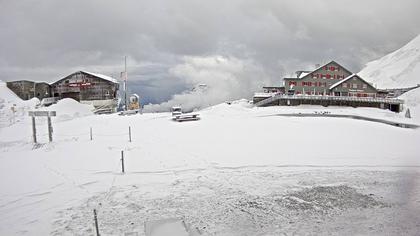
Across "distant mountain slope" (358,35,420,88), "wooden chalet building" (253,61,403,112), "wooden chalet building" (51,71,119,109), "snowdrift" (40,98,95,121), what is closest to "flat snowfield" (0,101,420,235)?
"snowdrift" (40,98,95,121)

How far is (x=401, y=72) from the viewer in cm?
8875

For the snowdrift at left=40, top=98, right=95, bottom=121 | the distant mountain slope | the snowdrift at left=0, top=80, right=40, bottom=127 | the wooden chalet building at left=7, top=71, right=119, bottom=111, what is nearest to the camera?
the snowdrift at left=0, top=80, right=40, bottom=127

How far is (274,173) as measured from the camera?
1166cm

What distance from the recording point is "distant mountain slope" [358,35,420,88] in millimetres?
78750

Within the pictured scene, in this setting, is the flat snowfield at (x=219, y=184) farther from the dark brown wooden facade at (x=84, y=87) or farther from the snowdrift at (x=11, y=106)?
the dark brown wooden facade at (x=84, y=87)

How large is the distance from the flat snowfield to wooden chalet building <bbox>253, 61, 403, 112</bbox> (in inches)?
771

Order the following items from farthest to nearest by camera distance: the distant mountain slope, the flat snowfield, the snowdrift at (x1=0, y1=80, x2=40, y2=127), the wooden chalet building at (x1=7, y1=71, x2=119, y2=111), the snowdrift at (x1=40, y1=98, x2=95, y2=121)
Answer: the distant mountain slope → the wooden chalet building at (x1=7, y1=71, x2=119, y2=111) → the snowdrift at (x1=40, y1=98, x2=95, y2=121) → the snowdrift at (x1=0, y1=80, x2=40, y2=127) → the flat snowfield

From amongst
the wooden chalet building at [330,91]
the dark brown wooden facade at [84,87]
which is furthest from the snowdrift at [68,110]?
the wooden chalet building at [330,91]

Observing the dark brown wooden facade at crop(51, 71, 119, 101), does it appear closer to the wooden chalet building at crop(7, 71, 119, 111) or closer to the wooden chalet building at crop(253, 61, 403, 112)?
the wooden chalet building at crop(7, 71, 119, 111)

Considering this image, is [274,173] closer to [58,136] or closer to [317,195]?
[317,195]

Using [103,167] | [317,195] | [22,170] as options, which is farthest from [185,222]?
[22,170]

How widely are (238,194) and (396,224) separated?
13.8ft

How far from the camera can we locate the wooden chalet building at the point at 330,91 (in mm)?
39312

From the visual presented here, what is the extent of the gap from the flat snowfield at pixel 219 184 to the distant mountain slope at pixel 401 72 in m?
65.3
